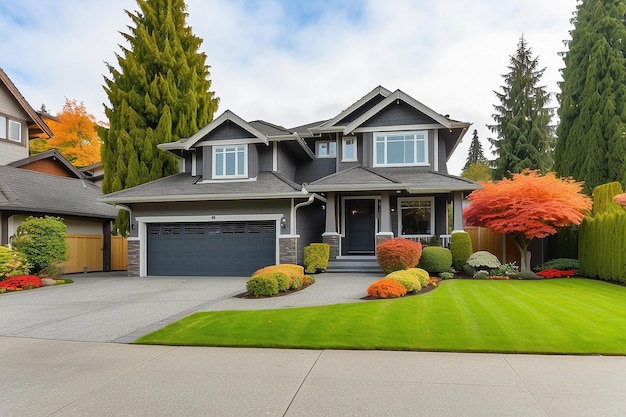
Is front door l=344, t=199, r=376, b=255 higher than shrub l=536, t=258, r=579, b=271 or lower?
higher

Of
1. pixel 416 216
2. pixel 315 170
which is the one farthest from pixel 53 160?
pixel 416 216

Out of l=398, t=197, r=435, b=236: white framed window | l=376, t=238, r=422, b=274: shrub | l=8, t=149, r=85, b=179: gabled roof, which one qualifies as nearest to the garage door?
l=376, t=238, r=422, b=274: shrub

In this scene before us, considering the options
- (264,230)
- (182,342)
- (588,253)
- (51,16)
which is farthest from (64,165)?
(588,253)

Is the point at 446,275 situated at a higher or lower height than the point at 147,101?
lower

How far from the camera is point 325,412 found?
11.9ft

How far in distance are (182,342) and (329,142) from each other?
1448 cm

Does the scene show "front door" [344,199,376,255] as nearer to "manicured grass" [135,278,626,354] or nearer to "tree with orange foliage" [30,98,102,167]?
"manicured grass" [135,278,626,354]

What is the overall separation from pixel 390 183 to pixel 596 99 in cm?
1501

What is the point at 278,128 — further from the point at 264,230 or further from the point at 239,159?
the point at 264,230

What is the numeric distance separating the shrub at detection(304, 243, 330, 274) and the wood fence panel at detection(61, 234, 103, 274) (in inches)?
441

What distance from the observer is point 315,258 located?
1447cm

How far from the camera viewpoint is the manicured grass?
5732 mm

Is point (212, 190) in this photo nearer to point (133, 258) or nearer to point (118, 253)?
point (133, 258)

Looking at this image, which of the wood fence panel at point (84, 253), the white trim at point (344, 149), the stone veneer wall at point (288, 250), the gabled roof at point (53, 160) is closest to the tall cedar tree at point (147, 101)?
the wood fence panel at point (84, 253)
